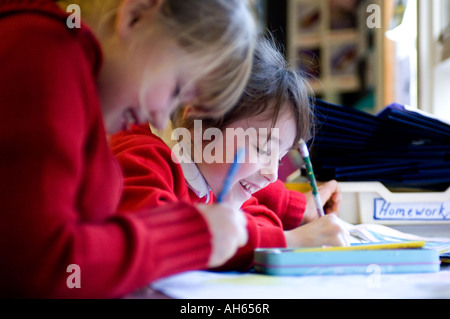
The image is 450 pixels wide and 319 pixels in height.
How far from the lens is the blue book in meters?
0.57

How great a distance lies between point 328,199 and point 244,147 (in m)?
0.36

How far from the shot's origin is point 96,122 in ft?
1.57

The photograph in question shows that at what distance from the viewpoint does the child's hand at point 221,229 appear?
0.47 m

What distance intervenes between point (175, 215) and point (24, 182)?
13 centimetres

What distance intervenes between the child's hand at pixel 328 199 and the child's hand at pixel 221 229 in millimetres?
622

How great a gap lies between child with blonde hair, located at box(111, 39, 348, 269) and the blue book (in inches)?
4.0

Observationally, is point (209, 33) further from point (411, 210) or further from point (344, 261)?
point (411, 210)

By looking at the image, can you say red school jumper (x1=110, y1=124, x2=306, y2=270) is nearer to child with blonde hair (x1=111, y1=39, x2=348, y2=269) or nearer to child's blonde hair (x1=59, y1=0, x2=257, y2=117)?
child with blonde hair (x1=111, y1=39, x2=348, y2=269)

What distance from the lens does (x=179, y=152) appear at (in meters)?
0.86

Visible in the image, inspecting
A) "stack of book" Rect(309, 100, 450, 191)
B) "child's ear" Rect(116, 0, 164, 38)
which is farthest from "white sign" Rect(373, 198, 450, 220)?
"child's ear" Rect(116, 0, 164, 38)

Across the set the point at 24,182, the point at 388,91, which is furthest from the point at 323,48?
the point at 24,182

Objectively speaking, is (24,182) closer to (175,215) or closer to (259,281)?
(175,215)

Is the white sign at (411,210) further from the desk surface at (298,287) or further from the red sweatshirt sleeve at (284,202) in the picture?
the desk surface at (298,287)

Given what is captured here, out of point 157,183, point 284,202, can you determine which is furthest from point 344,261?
point 284,202
